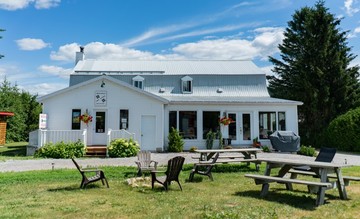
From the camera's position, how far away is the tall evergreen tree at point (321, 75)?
2509cm

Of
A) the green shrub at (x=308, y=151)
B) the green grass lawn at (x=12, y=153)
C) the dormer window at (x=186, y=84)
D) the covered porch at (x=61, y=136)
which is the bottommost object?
the green grass lawn at (x=12, y=153)

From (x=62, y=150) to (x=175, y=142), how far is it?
20.7ft

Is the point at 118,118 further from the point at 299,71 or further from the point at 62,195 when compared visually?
the point at 299,71

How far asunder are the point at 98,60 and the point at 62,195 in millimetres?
20833

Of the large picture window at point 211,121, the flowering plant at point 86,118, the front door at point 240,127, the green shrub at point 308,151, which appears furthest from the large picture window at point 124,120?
the green shrub at point 308,151

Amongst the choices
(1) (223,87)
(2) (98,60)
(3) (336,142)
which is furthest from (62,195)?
(2) (98,60)

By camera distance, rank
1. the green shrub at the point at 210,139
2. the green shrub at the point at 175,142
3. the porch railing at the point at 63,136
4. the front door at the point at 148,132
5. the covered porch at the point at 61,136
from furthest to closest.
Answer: the green shrub at the point at 210,139
the front door at the point at 148,132
the green shrub at the point at 175,142
the porch railing at the point at 63,136
the covered porch at the point at 61,136

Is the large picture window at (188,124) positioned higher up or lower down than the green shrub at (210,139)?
higher up

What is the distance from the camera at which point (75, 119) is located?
17.4 metres

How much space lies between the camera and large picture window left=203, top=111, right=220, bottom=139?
19031 mm

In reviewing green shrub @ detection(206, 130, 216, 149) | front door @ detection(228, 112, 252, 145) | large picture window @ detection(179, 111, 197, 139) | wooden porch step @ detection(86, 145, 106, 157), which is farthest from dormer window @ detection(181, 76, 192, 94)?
wooden porch step @ detection(86, 145, 106, 157)

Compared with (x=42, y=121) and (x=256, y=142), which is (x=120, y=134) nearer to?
(x=42, y=121)

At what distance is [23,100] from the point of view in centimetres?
2872

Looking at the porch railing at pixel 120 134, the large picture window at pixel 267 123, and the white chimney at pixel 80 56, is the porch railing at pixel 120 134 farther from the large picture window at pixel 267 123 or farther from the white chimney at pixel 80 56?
the white chimney at pixel 80 56
